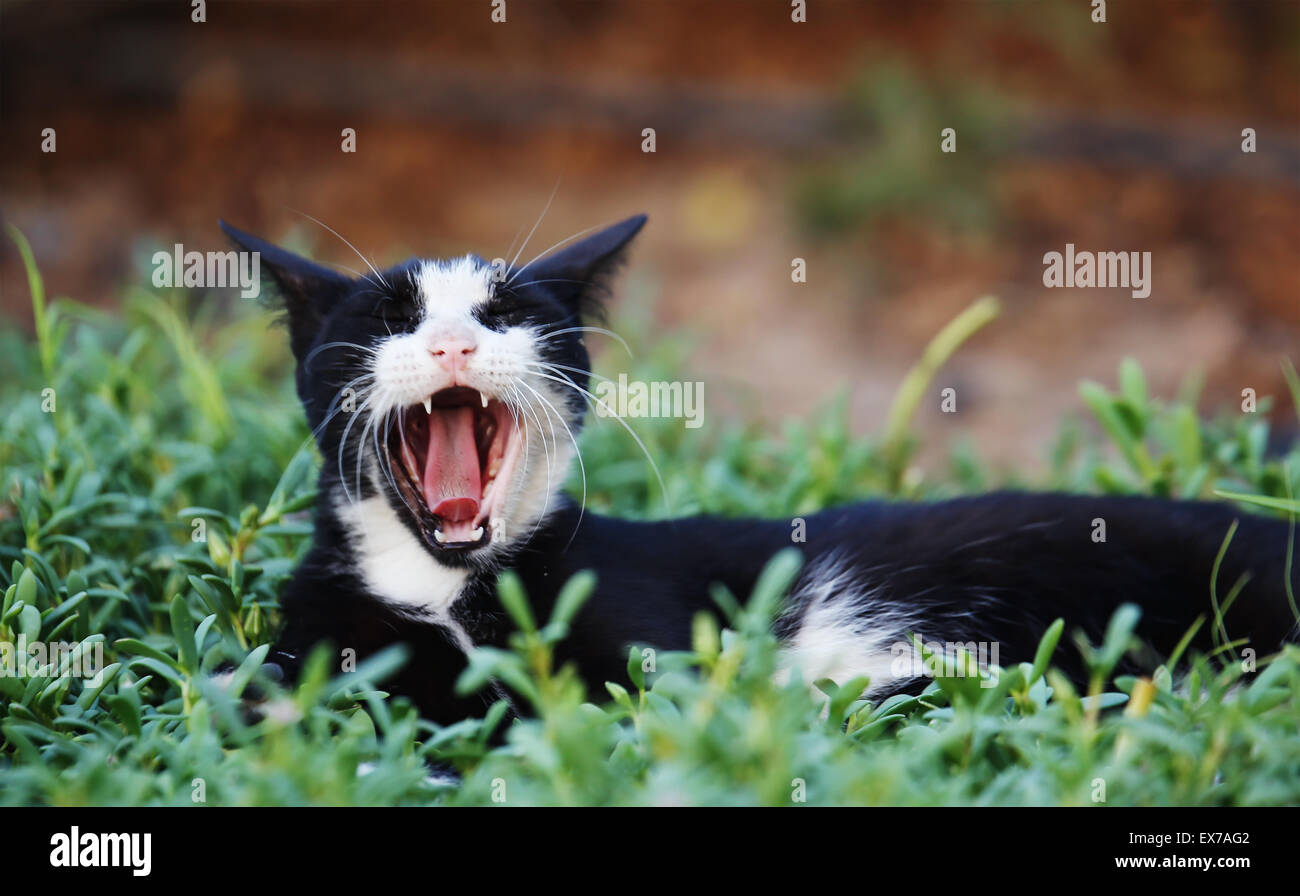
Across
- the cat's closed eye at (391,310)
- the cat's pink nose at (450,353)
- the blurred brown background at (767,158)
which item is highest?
the blurred brown background at (767,158)

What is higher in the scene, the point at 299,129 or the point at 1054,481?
the point at 299,129

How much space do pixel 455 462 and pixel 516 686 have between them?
62 cm

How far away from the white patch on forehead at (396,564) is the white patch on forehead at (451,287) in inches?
12.9

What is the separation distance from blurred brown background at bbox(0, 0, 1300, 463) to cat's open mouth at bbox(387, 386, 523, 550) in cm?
317

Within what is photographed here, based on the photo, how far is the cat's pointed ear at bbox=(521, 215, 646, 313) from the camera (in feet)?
6.87

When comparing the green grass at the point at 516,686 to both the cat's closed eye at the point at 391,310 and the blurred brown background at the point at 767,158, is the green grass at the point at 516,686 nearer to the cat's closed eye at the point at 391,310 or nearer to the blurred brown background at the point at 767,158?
the cat's closed eye at the point at 391,310

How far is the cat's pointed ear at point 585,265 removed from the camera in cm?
209

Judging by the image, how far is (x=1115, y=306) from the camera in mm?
5520

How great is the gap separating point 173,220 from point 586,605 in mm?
4508

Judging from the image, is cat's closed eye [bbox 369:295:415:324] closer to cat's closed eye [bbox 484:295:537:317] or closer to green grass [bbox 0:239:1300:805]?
cat's closed eye [bbox 484:295:537:317]
